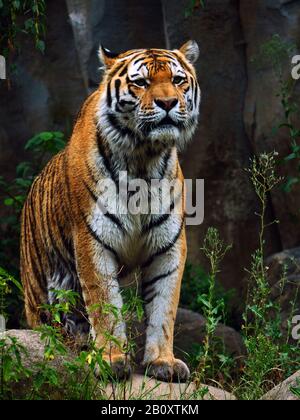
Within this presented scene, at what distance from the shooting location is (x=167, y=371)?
527 cm

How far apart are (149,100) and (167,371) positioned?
4.63 ft

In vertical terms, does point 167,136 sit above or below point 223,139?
below

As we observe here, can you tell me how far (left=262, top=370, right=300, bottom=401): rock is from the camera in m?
4.53

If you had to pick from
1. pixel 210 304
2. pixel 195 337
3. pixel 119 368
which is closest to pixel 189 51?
pixel 210 304

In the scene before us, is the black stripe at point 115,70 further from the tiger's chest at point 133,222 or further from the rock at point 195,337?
the rock at point 195,337

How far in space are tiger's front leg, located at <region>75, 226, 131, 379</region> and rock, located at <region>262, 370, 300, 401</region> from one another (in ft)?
2.66

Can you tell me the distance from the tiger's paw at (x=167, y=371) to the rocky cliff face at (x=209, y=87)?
3.22 meters

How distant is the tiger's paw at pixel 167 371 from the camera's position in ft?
17.3

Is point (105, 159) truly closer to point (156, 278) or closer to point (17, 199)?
point (156, 278)

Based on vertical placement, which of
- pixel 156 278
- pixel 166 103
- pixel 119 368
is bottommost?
pixel 119 368

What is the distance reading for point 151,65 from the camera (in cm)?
546

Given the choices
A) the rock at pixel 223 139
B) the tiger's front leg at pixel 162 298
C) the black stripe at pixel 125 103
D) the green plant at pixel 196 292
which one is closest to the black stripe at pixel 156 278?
the tiger's front leg at pixel 162 298

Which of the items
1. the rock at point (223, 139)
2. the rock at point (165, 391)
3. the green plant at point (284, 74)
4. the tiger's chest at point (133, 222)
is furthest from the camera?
the rock at point (223, 139)

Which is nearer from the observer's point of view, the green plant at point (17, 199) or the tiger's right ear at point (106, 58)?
the tiger's right ear at point (106, 58)
